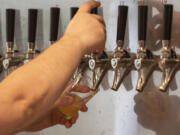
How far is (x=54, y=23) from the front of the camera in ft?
3.78

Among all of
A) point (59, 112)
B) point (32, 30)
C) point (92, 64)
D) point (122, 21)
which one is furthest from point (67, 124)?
point (32, 30)

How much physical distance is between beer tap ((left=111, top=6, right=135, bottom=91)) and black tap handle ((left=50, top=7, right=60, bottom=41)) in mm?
243

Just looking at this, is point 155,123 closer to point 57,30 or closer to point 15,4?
point 57,30

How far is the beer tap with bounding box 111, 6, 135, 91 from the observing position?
993mm

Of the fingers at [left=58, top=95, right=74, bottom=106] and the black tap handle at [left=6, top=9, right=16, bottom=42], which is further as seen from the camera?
the black tap handle at [left=6, top=9, right=16, bottom=42]

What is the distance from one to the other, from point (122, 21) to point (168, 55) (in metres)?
0.18

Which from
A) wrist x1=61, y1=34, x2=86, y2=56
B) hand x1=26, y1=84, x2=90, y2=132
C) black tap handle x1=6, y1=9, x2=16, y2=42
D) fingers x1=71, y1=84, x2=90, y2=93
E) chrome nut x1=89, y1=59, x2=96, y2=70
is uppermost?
black tap handle x1=6, y1=9, x2=16, y2=42

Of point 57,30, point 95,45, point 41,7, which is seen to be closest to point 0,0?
point 41,7

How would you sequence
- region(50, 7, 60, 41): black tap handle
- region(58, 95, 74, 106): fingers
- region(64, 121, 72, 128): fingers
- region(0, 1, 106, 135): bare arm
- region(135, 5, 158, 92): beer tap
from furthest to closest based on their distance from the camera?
region(50, 7, 60, 41): black tap handle → region(135, 5, 158, 92): beer tap → region(64, 121, 72, 128): fingers → region(58, 95, 74, 106): fingers → region(0, 1, 106, 135): bare arm

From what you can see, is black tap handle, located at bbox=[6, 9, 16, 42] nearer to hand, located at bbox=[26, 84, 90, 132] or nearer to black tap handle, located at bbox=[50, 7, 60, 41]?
black tap handle, located at bbox=[50, 7, 60, 41]

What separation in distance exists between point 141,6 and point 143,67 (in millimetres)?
172

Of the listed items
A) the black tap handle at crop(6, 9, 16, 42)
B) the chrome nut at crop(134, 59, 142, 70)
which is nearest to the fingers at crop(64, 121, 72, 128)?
the chrome nut at crop(134, 59, 142, 70)

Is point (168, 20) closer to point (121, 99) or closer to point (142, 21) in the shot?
point (142, 21)

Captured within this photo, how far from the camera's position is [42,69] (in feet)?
1.88
